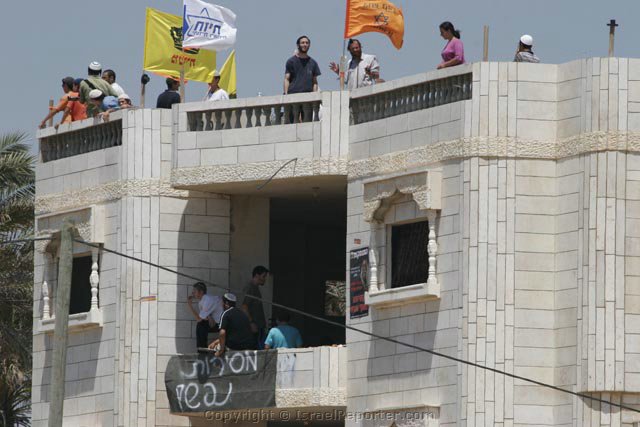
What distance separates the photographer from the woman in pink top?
3472 centimetres

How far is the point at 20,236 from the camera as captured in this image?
5019 centimetres

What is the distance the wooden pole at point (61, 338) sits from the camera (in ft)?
103

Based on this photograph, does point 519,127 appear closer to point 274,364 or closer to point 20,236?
point 274,364

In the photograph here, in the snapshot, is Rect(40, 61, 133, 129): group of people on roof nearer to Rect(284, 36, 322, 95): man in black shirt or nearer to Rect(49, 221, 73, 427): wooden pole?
Rect(284, 36, 322, 95): man in black shirt

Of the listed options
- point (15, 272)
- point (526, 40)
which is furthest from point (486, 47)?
point (15, 272)

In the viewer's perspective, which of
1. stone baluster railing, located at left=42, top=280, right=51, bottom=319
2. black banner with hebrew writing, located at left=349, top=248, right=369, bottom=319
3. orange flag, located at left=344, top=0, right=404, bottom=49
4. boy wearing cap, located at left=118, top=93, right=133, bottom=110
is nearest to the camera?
black banner with hebrew writing, located at left=349, top=248, right=369, bottom=319

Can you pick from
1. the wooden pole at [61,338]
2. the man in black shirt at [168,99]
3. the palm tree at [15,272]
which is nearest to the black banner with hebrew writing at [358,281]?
the man in black shirt at [168,99]

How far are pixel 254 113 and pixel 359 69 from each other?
6.46 ft

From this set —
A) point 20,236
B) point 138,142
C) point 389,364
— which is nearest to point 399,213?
point 389,364

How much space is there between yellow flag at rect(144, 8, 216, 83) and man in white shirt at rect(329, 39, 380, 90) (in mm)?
4466

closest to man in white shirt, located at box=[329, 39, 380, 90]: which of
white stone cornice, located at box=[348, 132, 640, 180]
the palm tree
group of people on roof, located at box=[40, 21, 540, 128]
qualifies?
group of people on roof, located at box=[40, 21, 540, 128]

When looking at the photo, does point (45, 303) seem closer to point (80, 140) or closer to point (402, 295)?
point (80, 140)

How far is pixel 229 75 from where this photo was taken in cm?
4284

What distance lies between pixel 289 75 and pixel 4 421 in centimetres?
1764
